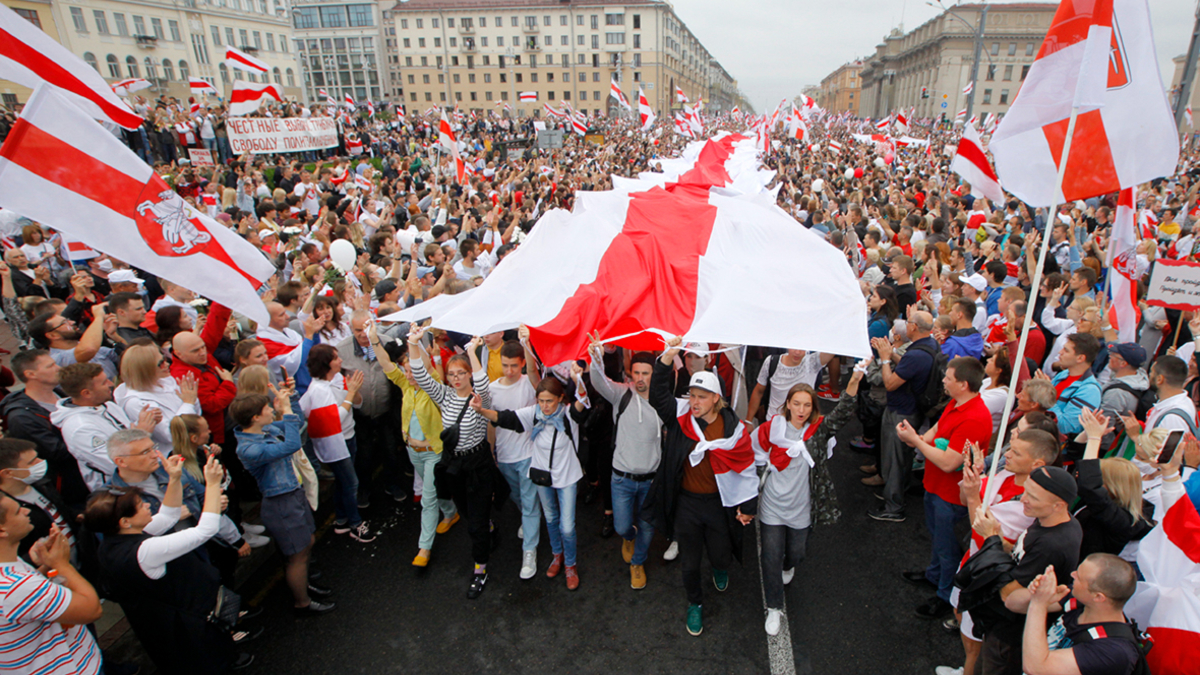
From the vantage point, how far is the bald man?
409cm

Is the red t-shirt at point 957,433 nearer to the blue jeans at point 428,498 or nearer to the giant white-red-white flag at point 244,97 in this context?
the blue jeans at point 428,498

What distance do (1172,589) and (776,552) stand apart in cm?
186

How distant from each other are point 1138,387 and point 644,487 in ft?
11.0

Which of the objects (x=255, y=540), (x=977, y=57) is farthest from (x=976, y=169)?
(x=977, y=57)

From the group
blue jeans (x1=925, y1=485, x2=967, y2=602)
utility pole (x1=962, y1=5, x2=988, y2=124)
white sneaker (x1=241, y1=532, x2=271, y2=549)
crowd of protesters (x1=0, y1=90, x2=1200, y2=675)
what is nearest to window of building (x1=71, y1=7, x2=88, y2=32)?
crowd of protesters (x1=0, y1=90, x2=1200, y2=675)

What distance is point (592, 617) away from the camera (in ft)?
13.2

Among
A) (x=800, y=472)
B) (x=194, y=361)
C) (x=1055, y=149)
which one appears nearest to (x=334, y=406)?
(x=194, y=361)

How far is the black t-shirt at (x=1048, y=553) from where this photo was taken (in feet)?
8.64

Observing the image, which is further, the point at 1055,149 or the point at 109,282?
the point at 109,282

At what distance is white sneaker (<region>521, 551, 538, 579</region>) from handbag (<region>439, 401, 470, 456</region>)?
998mm

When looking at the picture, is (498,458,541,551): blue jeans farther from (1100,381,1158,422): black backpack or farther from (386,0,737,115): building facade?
(386,0,737,115): building facade

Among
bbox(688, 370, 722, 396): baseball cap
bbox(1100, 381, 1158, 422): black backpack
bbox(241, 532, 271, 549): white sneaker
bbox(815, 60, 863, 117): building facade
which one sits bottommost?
bbox(241, 532, 271, 549): white sneaker

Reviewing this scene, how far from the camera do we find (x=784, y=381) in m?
4.84

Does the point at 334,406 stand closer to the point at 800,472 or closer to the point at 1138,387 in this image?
the point at 800,472
